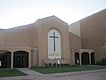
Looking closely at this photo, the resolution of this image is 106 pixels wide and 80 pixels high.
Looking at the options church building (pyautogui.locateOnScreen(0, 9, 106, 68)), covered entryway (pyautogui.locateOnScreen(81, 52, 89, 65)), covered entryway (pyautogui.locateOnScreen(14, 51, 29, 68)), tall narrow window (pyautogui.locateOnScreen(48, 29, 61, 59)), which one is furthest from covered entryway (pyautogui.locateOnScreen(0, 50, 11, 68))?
covered entryway (pyautogui.locateOnScreen(81, 52, 89, 65))

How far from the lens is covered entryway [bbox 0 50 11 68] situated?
120 ft

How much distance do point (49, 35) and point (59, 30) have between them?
8.77 feet

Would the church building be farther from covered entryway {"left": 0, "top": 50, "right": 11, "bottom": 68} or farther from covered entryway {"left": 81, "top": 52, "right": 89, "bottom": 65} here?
covered entryway {"left": 81, "top": 52, "right": 89, "bottom": 65}

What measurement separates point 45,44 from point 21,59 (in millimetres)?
5469

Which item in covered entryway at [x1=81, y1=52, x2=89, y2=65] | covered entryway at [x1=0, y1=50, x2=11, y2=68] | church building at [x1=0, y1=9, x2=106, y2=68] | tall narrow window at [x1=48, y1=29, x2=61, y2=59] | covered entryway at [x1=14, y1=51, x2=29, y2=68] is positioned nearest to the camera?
covered entryway at [x1=0, y1=50, x2=11, y2=68]

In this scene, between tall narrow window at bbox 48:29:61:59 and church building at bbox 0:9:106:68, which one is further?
tall narrow window at bbox 48:29:61:59

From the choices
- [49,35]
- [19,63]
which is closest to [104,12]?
[49,35]

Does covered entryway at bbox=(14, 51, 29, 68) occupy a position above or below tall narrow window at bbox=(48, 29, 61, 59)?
below

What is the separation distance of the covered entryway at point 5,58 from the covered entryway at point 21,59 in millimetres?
1260

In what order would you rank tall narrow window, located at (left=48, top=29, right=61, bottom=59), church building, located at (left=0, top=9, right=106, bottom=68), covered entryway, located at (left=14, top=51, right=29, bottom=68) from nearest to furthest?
1. church building, located at (left=0, top=9, right=106, bottom=68)
2. covered entryway, located at (left=14, top=51, right=29, bottom=68)
3. tall narrow window, located at (left=48, top=29, right=61, bottom=59)

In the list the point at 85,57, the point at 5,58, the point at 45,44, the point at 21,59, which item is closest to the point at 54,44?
the point at 45,44

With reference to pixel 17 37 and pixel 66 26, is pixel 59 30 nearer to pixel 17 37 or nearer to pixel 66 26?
pixel 66 26

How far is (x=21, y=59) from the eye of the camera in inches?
1499

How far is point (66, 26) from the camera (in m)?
42.8
